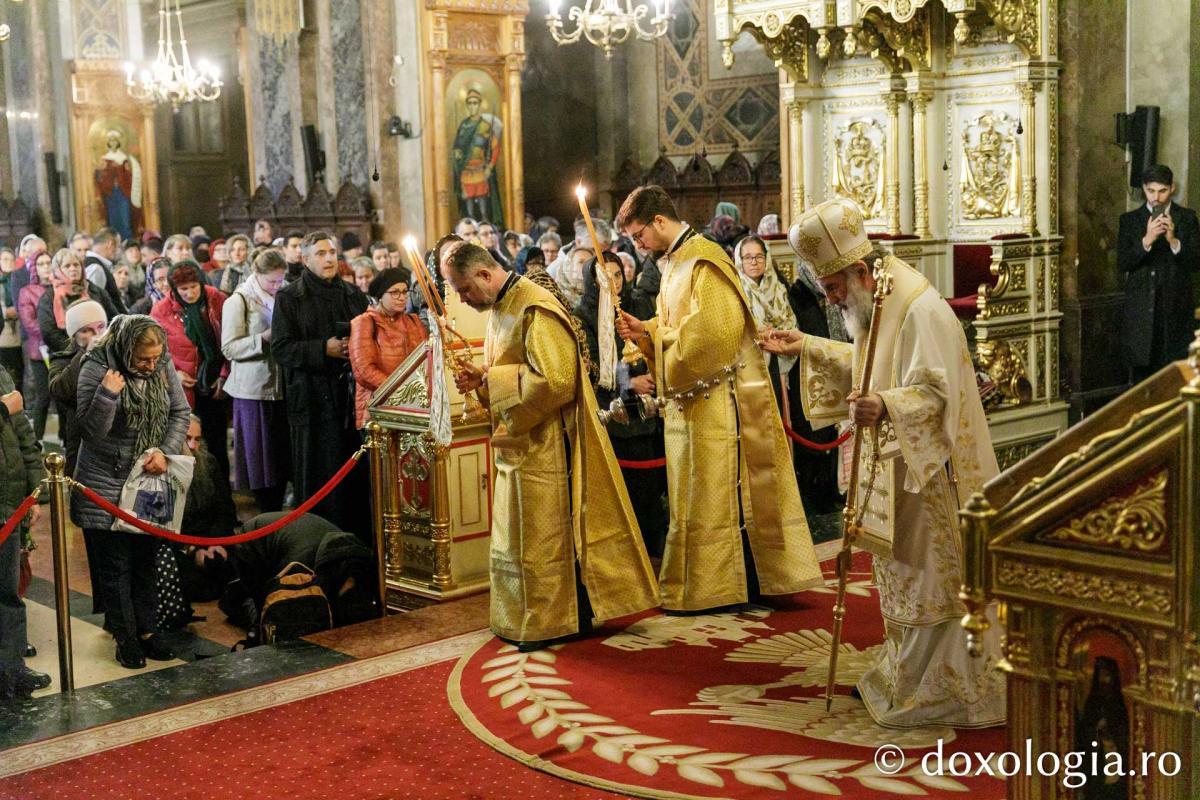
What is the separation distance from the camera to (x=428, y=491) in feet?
21.1

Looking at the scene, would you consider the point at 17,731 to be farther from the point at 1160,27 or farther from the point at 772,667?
the point at 1160,27

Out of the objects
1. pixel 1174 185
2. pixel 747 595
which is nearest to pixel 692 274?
pixel 747 595

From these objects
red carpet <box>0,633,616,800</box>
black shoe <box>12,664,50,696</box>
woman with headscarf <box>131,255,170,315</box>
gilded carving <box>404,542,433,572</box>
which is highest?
woman with headscarf <box>131,255,170,315</box>

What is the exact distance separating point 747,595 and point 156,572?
7.95 feet

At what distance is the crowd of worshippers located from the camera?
5.67m

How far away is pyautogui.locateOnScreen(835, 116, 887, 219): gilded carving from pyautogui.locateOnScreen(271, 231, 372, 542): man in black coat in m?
4.33

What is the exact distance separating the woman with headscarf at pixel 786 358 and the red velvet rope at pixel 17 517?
3.90 metres

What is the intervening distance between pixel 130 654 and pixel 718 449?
2.50 metres

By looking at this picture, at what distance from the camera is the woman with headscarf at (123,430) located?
18.4ft

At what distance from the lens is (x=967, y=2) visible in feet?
30.3

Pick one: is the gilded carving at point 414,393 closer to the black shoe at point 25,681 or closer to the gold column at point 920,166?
the black shoe at point 25,681

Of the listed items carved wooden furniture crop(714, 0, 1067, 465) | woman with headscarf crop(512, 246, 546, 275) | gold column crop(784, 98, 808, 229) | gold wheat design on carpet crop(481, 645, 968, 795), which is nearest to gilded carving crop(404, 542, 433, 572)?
gold wheat design on carpet crop(481, 645, 968, 795)

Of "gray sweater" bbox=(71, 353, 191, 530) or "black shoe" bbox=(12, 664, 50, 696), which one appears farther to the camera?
"gray sweater" bbox=(71, 353, 191, 530)

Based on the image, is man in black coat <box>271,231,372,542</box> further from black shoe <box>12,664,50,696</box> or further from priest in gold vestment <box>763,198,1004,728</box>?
priest in gold vestment <box>763,198,1004,728</box>
